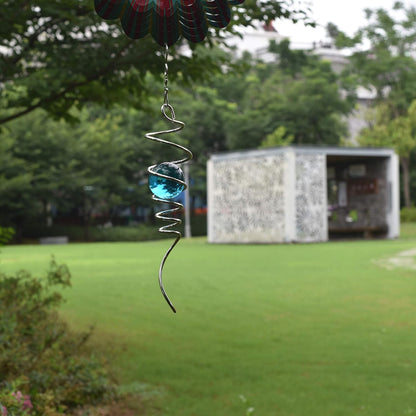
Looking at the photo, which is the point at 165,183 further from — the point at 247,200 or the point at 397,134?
the point at 397,134

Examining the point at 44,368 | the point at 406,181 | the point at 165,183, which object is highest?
the point at 406,181

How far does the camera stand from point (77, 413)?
533cm

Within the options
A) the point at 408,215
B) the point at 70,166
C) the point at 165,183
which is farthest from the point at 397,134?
the point at 165,183

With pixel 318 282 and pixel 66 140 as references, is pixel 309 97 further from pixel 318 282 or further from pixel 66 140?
pixel 318 282

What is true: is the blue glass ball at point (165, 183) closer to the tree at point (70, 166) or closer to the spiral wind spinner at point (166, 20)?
the spiral wind spinner at point (166, 20)

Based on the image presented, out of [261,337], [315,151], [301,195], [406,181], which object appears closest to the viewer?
[261,337]

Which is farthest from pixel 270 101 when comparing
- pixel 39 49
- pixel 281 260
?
pixel 39 49

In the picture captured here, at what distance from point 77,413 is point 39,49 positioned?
11.6 ft

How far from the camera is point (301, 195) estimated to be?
28.9 meters

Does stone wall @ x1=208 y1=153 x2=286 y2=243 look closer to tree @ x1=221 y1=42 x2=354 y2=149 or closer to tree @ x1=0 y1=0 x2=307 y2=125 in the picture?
tree @ x1=221 y1=42 x2=354 y2=149

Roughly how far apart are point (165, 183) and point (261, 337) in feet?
23.4

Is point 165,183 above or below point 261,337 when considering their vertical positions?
above

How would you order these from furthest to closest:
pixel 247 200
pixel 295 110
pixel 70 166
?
pixel 295 110, pixel 70 166, pixel 247 200

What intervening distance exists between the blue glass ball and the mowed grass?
4239 millimetres
